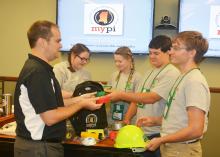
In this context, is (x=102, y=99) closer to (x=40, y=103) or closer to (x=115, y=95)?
(x=115, y=95)

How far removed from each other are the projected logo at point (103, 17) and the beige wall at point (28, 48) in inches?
17.2

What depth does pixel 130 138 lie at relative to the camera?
7.61 ft

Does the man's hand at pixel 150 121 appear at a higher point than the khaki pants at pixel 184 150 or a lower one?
higher

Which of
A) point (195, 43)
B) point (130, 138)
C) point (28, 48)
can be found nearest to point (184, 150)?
point (130, 138)

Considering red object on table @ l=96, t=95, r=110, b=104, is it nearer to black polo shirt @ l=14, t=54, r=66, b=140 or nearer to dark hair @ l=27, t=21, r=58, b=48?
black polo shirt @ l=14, t=54, r=66, b=140

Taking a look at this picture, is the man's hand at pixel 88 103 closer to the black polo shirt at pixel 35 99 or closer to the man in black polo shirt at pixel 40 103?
the man in black polo shirt at pixel 40 103

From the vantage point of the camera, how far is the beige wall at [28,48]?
4.14 metres

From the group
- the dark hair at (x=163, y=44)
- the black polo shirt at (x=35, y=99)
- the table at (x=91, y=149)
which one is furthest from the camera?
the dark hair at (x=163, y=44)

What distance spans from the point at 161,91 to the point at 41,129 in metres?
1.03

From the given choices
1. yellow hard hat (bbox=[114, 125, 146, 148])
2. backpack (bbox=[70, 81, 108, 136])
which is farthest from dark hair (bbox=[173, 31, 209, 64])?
backpack (bbox=[70, 81, 108, 136])

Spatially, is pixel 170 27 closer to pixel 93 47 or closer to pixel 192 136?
pixel 93 47

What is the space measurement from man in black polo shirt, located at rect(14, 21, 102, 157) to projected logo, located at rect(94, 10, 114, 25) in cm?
224

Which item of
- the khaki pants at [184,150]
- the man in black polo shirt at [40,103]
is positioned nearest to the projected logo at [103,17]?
the man in black polo shirt at [40,103]

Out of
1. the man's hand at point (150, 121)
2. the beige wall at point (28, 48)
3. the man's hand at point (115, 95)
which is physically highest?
the beige wall at point (28, 48)
